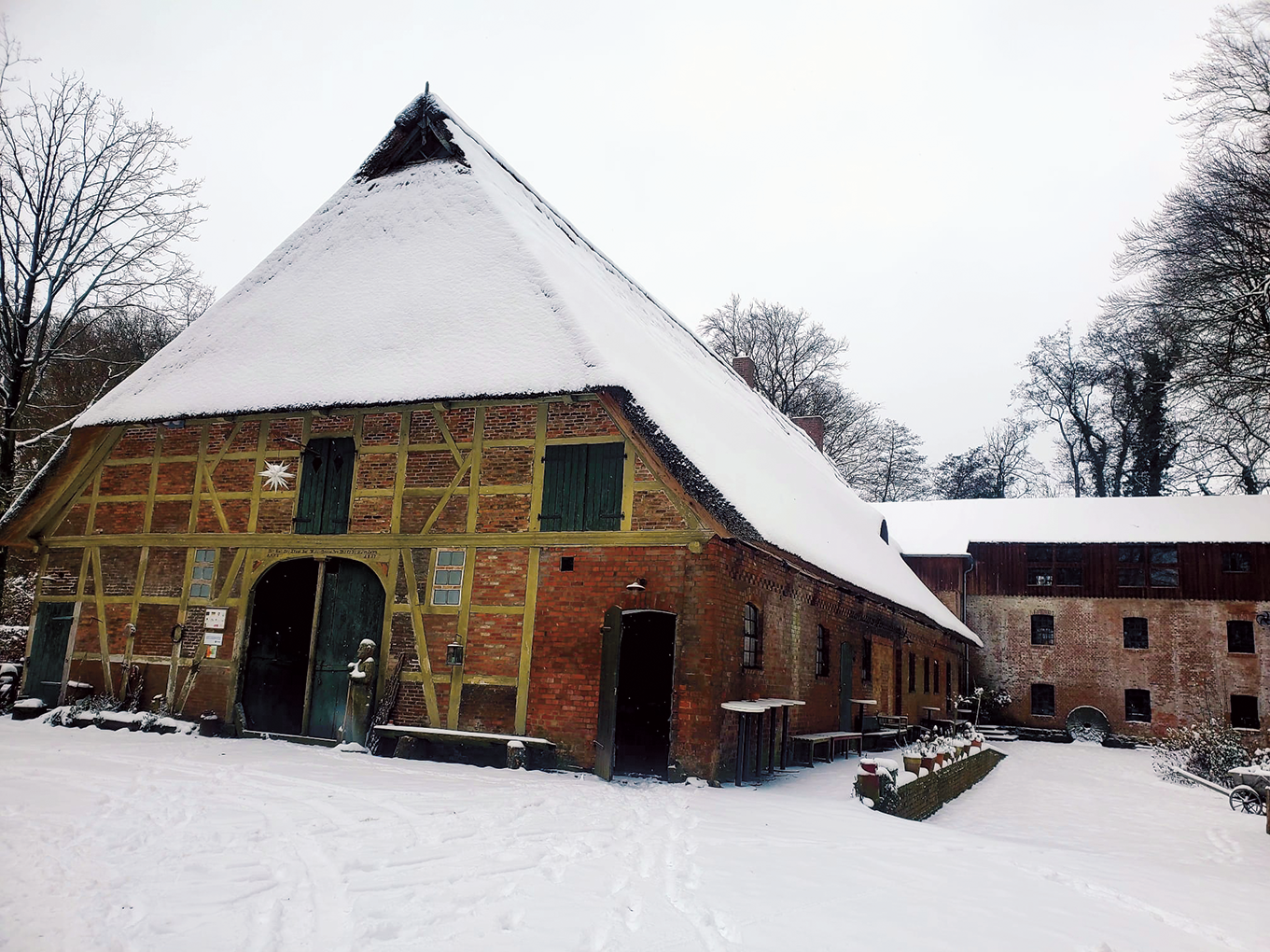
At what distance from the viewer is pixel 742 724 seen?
10.9 m

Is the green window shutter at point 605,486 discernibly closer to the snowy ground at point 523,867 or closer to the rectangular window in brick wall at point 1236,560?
the snowy ground at point 523,867

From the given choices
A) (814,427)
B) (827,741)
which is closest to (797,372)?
(814,427)

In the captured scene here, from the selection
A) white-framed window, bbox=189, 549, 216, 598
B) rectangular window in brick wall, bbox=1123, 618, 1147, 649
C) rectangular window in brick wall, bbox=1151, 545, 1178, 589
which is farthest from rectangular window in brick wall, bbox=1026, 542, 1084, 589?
white-framed window, bbox=189, 549, 216, 598

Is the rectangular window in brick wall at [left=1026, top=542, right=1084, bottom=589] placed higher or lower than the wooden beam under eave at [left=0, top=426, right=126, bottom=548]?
higher

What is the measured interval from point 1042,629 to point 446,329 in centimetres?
2607

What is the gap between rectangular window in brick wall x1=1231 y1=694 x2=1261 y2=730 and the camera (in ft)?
91.0

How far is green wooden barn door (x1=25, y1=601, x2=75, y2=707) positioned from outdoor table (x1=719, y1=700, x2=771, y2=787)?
9.83m

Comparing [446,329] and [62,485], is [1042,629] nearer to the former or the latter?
[446,329]

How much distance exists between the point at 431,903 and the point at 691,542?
5884 mm

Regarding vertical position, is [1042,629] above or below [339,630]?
above

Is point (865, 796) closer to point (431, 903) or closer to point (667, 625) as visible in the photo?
point (667, 625)

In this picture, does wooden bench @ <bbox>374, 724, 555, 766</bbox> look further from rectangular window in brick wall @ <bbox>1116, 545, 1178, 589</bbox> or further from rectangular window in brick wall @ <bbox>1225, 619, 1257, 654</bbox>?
rectangular window in brick wall @ <bbox>1225, 619, 1257, 654</bbox>

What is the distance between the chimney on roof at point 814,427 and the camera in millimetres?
28688

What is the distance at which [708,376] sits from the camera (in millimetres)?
17969
